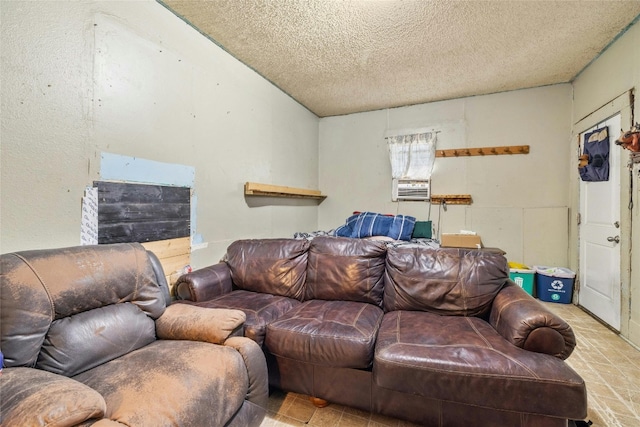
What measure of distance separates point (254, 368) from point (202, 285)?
3.17 ft

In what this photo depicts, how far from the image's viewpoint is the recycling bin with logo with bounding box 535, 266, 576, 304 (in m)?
3.31

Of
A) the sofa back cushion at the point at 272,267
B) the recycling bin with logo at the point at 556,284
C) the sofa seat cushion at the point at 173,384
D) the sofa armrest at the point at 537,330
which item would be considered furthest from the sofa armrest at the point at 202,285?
the recycling bin with logo at the point at 556,284

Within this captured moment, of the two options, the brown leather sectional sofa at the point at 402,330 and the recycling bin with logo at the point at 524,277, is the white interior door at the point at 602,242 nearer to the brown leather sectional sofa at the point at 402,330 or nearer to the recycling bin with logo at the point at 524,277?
the recycling bin with logo at the point at 524,277

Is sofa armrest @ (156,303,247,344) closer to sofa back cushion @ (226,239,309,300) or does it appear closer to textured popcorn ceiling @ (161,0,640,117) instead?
sofa back cushion @ (226,239,309,300)

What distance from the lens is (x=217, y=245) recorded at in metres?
2.74

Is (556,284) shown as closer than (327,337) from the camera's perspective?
No

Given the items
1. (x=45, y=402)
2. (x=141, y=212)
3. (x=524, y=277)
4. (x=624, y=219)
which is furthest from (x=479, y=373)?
(x=524, y=277)

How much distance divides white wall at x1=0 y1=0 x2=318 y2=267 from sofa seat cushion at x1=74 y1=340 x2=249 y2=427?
924 mm

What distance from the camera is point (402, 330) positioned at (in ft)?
5.28

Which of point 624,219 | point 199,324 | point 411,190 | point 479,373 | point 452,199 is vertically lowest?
point 479,373

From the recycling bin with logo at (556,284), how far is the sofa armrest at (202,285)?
384cm

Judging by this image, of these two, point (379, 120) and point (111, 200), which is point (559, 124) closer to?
point (379, 120)

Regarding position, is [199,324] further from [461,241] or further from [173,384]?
[461,241]

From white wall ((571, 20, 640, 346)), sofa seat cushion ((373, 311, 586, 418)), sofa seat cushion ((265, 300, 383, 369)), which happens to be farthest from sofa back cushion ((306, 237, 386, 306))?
white wall ((571, 20, 640, 346))
